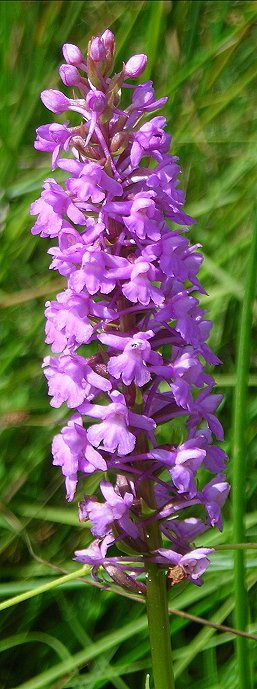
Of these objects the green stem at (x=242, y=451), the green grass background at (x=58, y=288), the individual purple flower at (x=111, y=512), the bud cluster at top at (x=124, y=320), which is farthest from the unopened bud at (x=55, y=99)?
the green grass background at (x=58, y=288)

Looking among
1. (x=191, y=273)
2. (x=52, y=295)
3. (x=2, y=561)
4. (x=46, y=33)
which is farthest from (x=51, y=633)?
(x=46, y=33)

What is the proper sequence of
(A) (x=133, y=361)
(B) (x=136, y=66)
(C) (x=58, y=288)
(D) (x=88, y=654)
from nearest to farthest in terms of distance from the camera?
(A) (x=133, y=361) → (B) (x=136, y=66) → (D) (x=88, y=654) → (C) (x=58, y=288)

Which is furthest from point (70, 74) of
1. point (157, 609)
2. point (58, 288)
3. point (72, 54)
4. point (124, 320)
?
point (58, 288)

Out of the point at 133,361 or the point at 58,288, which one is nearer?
the point at 133,361

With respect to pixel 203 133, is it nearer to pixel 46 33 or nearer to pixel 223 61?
pixel 223 61

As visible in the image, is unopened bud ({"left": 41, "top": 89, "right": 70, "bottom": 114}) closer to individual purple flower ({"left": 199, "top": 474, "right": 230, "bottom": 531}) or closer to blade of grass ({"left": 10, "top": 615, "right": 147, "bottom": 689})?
individual purple flower ({"left": 199, "top": 474, "right": 230, "bottom": 531})

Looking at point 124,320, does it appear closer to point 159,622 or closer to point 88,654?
point 159,622
